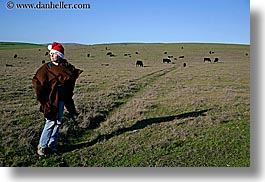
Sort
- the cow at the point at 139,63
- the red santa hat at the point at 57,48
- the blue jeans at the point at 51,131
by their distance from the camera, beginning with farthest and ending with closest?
the cow at the point at 139,63, the blue jeans at the point at 51,131, the red santa hat at the point at 57,48

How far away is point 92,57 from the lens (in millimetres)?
5105

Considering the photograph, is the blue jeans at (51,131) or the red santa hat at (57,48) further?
the blue jeans at (51,131)

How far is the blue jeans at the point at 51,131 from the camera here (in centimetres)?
455

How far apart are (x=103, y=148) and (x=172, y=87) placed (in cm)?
136

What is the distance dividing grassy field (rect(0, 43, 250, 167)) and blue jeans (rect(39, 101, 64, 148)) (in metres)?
0.10

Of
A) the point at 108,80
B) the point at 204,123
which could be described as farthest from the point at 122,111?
the point at 204,123

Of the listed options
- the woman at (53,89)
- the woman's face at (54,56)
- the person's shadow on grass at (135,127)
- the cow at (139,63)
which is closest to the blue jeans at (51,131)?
the woman at (53,89)

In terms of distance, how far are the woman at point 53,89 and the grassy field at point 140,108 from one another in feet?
0.39

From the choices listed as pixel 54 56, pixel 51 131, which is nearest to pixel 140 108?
pixel 51 131

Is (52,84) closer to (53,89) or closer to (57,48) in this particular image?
(53,89)

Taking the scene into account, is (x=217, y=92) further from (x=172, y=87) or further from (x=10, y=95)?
(x=10, y=95)

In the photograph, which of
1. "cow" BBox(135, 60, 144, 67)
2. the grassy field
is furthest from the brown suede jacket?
"cow" BBox(135, 60, 144, 67)

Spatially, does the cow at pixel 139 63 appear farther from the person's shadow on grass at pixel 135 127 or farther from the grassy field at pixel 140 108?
the person's shadow on grass at pixel 135 127

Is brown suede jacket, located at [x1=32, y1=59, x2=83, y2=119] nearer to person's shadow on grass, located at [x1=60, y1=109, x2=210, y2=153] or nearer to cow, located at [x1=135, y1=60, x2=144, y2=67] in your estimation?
person's shadow on grass, located at [x1=60, y1=109, x2=210, y2=153]
